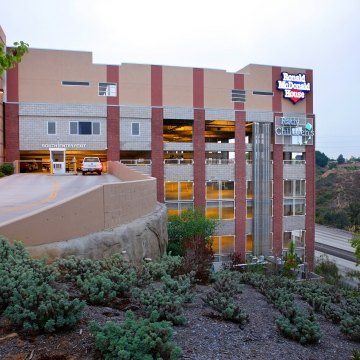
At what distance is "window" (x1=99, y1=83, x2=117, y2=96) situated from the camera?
37.3m

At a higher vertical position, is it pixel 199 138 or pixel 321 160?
pixel 321 160

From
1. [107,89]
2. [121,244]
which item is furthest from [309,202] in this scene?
[121,244]

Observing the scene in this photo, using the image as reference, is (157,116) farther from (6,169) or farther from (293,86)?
(293,86)

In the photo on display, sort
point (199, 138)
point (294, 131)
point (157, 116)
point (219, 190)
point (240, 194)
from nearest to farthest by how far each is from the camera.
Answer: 1. point (157, 116)
2. point (199, 138)
3. point (219, 190)
4. point (240, 194)
5. point (294, 131)

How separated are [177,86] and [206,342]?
34.4 m

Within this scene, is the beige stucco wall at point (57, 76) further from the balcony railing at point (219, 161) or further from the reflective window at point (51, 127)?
the balcony railing at point (219, 161)

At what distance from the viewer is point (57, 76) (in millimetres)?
36344

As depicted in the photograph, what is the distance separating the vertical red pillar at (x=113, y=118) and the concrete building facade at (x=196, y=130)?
10 centimetres

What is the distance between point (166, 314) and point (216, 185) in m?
32.8

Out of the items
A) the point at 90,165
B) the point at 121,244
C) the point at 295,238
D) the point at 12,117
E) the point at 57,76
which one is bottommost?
the point at 295,238

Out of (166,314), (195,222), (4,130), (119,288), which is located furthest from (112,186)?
(4,130)

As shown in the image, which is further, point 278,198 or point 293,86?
point 293,86

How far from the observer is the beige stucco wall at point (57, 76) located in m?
35.7

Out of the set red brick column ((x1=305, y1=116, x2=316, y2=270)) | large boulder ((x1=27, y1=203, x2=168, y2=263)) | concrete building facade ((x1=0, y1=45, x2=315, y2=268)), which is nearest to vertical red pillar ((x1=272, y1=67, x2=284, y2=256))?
concrete building facade ((x1=0, y1=45, x2=315, y2=268))
